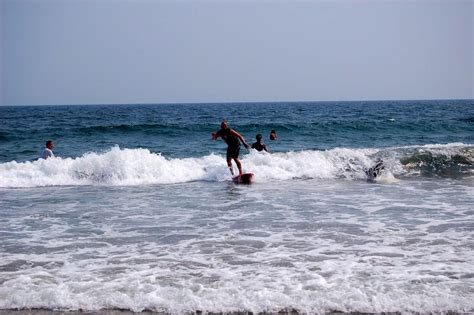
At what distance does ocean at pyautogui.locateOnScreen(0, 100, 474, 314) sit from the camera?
212 inches

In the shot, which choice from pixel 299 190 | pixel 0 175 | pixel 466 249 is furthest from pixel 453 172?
pixel 0 175

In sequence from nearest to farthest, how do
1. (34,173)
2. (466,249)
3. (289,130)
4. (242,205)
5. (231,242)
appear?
(466,249) < (231,242) < (242,205) < (34,173) < (289,130)

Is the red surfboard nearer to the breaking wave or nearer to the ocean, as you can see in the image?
the ocean

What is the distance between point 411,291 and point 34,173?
43.3 feet

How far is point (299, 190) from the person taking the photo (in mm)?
13078

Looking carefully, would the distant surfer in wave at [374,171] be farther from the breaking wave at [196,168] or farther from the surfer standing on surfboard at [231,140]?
the surfer standing on surfboard at [231,140]

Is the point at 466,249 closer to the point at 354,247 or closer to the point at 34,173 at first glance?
the point at 354,247

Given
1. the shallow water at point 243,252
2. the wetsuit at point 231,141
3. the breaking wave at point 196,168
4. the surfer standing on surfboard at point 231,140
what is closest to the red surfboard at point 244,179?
the surfer standing on surfboard at point 231,140

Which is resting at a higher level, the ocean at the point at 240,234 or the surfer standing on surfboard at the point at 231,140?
the surfer standing on surfboard at the point at 231,140

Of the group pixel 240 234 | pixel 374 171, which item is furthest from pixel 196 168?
pixel 240 234

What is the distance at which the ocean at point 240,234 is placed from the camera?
538 cm

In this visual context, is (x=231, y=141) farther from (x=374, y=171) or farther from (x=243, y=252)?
(x=243, y=252)

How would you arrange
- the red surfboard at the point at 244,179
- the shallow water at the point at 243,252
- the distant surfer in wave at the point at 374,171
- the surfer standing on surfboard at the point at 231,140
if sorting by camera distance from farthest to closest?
the surfer standing on surfboard at the point at 231,140 < the distant surfer in wave at the point at 374,171 < the red surfboard at the point at 244,179 < the shallow water at the point at 243,252

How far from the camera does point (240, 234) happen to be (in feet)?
26.8
